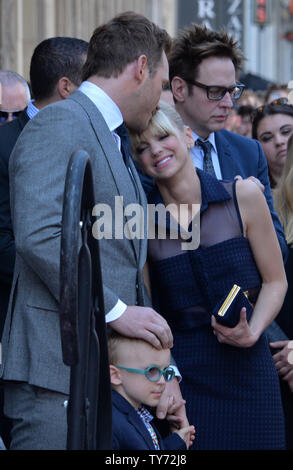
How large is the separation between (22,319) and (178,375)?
707mm

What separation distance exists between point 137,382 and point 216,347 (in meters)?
0.52

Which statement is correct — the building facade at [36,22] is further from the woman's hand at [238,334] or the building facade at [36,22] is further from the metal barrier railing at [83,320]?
the metal barrier railing at [83,320]

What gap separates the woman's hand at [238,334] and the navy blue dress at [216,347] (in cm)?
8

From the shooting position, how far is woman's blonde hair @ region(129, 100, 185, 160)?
3.33 metres

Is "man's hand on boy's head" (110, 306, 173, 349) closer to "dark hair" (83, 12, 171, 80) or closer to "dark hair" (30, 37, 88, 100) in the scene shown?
"dark hair" (83, 12, 171, 80)

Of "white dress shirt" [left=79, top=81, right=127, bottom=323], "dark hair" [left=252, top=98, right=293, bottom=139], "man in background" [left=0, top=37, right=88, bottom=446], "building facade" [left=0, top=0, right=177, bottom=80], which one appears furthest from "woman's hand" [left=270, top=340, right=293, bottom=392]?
"building facade" [left=0, top=0, right=177, bottom=80]

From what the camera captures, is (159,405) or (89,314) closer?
(89,314)

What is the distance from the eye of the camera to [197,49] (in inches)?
175

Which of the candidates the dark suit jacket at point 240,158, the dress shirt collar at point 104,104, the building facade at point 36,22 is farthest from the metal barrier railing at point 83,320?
the building facade at point 36,22

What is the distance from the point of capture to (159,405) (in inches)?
120

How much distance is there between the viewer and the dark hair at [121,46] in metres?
3.10

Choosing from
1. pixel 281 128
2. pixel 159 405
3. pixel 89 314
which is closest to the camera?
pixel 89 314

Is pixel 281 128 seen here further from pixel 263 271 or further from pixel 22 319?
pixel 22 319

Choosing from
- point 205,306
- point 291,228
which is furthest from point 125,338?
point 291,228
